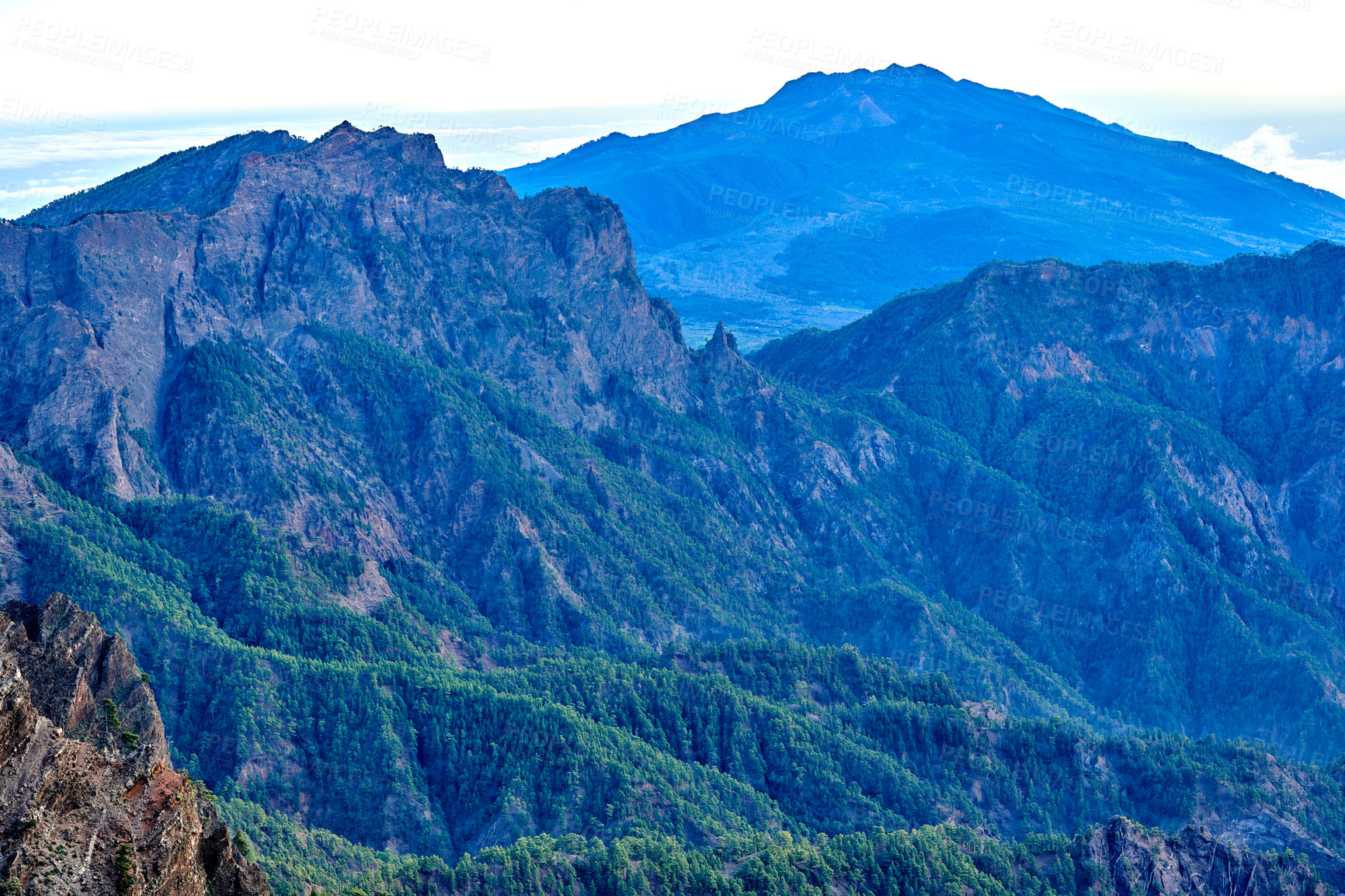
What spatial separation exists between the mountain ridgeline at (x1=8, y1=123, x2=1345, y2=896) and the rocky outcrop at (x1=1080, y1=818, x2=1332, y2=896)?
0.34 m

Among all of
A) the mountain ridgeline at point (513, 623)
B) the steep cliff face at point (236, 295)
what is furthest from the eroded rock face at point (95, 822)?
the steep cliff face at point (236, 295)

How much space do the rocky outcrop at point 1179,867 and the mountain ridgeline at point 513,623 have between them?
339 millimetres

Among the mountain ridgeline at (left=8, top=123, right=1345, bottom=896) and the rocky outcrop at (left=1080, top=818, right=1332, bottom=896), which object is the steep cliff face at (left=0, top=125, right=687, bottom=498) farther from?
the rocky outcrop at (left=1080, top=818, right=1332, bottom=896)

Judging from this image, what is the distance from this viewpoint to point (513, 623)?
161m

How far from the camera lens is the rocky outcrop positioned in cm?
11038

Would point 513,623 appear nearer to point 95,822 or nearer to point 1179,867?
point 1179,867

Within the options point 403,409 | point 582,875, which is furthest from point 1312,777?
point 403,409

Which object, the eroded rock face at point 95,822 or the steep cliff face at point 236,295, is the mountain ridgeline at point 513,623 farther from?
the eroded rock face at point 95,822

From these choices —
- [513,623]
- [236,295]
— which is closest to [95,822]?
[513,623]

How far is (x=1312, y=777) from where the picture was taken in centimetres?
13688

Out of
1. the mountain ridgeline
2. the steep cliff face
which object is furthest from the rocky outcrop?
the steep cliff face

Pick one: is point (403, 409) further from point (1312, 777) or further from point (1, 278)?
point (1312, 777)

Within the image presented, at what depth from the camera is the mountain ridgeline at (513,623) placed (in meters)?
117

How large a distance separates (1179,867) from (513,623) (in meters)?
79.0
